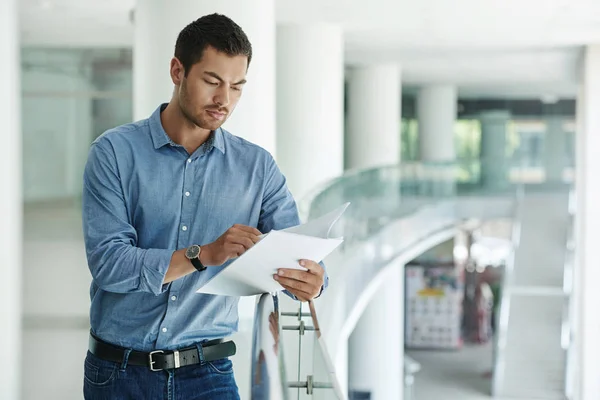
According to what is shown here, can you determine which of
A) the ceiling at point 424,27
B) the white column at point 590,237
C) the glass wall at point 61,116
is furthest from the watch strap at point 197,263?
the white column at point 590,237

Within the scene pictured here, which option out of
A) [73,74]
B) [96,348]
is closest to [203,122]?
[96,348]

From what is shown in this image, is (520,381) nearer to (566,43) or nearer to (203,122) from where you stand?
(566,43)

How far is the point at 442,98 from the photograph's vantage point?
25578 millimetres

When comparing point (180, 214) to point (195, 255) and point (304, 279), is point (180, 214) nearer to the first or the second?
point (195, 255)

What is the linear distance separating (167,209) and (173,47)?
3.47 metres

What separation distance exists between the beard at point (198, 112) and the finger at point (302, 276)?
0.41 m

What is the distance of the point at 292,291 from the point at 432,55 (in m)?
15.6

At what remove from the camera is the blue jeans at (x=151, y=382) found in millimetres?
2281

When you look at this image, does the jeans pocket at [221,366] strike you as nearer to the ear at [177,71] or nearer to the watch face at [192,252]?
the watch face at [192,252]

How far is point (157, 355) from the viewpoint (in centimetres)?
227

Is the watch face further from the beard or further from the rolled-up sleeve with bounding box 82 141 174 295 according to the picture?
the beard

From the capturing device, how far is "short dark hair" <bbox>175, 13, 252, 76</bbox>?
2.20 m

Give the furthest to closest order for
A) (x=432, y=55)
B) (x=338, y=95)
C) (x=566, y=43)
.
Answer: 1. (x=432, y=55)
2. (x=566, y=43)
3. (x=338, y=95)

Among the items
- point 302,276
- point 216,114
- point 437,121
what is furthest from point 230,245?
point 437,121
